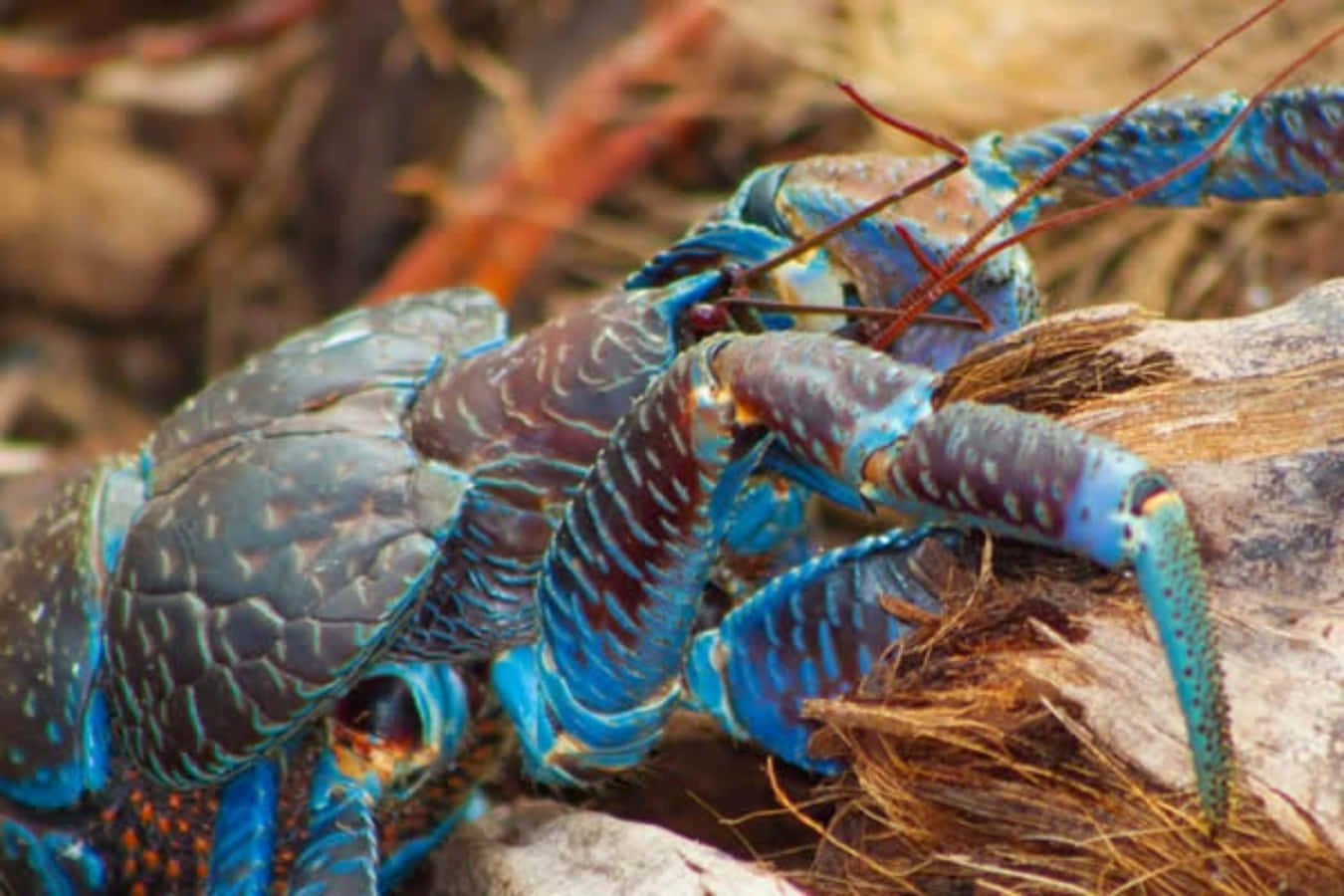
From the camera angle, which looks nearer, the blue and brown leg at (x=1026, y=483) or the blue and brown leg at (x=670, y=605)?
the blue and brown leg at (x=1026, y=483)

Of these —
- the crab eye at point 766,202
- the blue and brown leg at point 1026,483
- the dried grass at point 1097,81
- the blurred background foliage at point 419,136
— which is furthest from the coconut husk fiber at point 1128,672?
the blurred background foliage at point 419,136

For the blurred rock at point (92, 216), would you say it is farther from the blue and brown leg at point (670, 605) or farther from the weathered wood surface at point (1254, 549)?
the weathered wood surface at point (1254, 549)

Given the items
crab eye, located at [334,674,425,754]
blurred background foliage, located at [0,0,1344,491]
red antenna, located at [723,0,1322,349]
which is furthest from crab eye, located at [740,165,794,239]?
blurred background foliage, located at [0,0,1344,491]

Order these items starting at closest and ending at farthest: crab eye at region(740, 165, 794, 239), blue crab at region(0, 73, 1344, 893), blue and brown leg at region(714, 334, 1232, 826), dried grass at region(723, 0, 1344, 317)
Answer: blue and brown leg at region(714, 334, 1232, 826), blue crab at region(0, 73, 1344, 893), crab eye at region(740, 165, 794, 239), dried grass at region(723, 0, 1344, 317)

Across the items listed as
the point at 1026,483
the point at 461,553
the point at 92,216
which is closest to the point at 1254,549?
the point at 1026,483

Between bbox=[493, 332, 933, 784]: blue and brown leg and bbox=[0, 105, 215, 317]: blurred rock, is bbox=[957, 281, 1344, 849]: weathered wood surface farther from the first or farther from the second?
bbox=[0, 105, 215, 317]: blurred rock

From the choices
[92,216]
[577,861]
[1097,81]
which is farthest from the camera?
[92,216]

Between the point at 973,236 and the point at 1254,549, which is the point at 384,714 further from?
the point at 1254,549

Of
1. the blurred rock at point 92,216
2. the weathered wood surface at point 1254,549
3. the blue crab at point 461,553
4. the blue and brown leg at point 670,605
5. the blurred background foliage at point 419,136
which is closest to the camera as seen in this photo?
the weathered wood surface at point 1254,549
